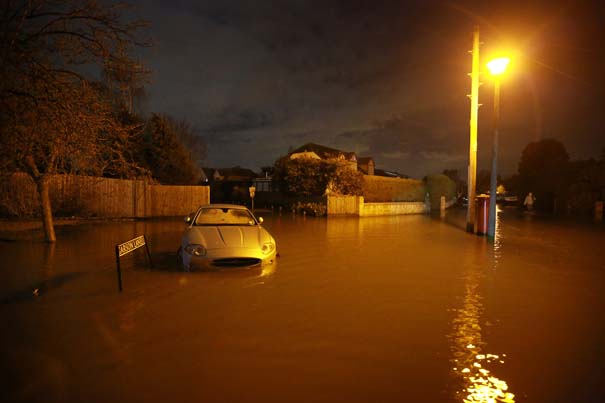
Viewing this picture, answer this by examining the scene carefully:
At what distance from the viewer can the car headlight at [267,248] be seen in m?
7.89

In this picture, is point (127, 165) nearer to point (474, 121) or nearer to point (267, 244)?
point (267, 244)

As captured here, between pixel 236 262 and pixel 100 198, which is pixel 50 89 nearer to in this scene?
pixel 236 262

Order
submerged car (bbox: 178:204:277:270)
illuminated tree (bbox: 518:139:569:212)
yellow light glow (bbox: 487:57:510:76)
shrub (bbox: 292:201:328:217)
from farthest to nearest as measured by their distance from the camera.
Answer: illuminated tree (bbox: 518:139:569:212)
shrub (bbox: 292:201:328:217)
yellow light glow (bbox: 487:57:510:76)
submerged car (bbox: 178:204:277:270)

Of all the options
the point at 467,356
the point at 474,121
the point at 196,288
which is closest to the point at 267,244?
the point at 196,288

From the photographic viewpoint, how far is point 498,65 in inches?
515

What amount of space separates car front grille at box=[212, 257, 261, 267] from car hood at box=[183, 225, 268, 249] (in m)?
0.26

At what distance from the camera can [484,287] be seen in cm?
715

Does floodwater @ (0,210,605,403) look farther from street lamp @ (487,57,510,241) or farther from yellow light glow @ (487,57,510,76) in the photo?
yellow light glow @ (487,57,510,76)

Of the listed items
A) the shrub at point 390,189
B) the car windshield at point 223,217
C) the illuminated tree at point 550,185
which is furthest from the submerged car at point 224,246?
the illuminated tree at point 550,185

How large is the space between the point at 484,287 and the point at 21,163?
10.5 m

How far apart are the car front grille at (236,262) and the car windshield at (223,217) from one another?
5.45 feet

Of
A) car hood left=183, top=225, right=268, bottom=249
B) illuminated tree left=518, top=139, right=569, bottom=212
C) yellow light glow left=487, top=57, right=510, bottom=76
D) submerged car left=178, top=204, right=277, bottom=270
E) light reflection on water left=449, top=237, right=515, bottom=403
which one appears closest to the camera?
light reflection on water left=449, top=237, right=515, bottom=403

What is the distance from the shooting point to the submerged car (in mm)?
7516

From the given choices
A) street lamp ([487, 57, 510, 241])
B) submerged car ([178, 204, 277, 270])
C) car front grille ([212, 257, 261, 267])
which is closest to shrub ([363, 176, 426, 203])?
street lamp ([487, 57, 510, 241])
